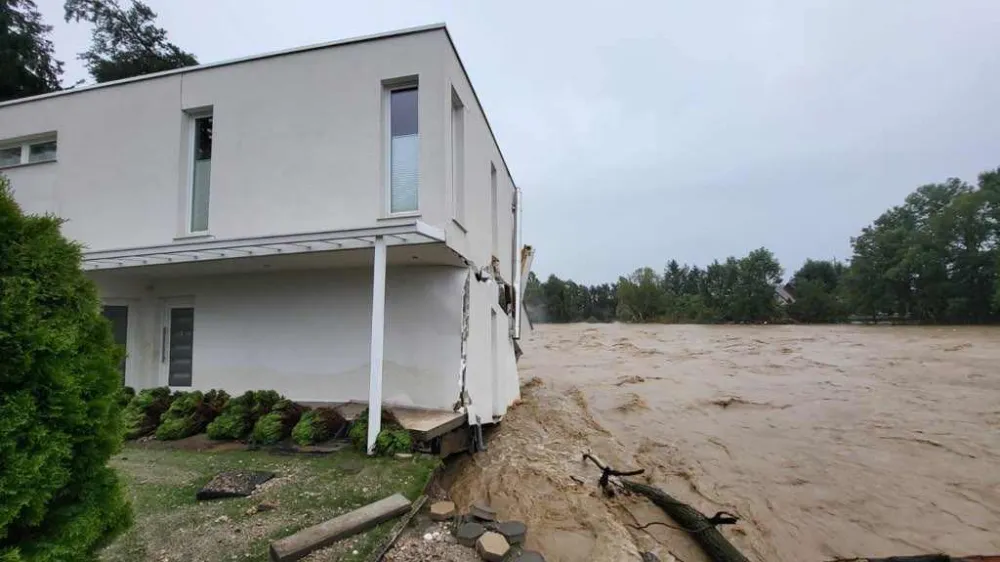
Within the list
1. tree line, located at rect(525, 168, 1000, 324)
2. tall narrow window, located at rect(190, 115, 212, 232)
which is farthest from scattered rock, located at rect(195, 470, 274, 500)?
tree line, located at rect(525, 168, 1000, 324)

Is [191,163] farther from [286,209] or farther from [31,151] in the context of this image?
[31,151]

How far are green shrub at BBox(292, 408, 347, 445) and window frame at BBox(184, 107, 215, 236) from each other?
11.2 feet

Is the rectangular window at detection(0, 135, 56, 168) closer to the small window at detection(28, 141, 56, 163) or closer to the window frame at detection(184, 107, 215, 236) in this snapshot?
the small window at detection(28, 141, 56, 163)

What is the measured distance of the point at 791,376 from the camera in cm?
1457

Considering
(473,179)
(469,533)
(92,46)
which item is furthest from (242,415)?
(92,46)

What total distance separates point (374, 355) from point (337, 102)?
3.73 meters

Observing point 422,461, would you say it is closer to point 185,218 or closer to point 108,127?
point 185,218

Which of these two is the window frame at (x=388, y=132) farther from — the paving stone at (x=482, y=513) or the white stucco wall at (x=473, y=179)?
the paving stone at (x=482, y=513)

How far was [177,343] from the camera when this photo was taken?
24.2 ft

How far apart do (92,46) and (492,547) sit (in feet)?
61.6

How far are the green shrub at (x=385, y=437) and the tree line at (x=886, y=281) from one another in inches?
771

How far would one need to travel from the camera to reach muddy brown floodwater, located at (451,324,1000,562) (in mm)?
4969

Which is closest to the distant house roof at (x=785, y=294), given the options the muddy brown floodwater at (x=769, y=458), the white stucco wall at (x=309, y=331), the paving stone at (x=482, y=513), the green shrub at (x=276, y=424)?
the muddy brown floodwater at (x=769, y=458)

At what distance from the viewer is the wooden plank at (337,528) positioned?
2844 mm
